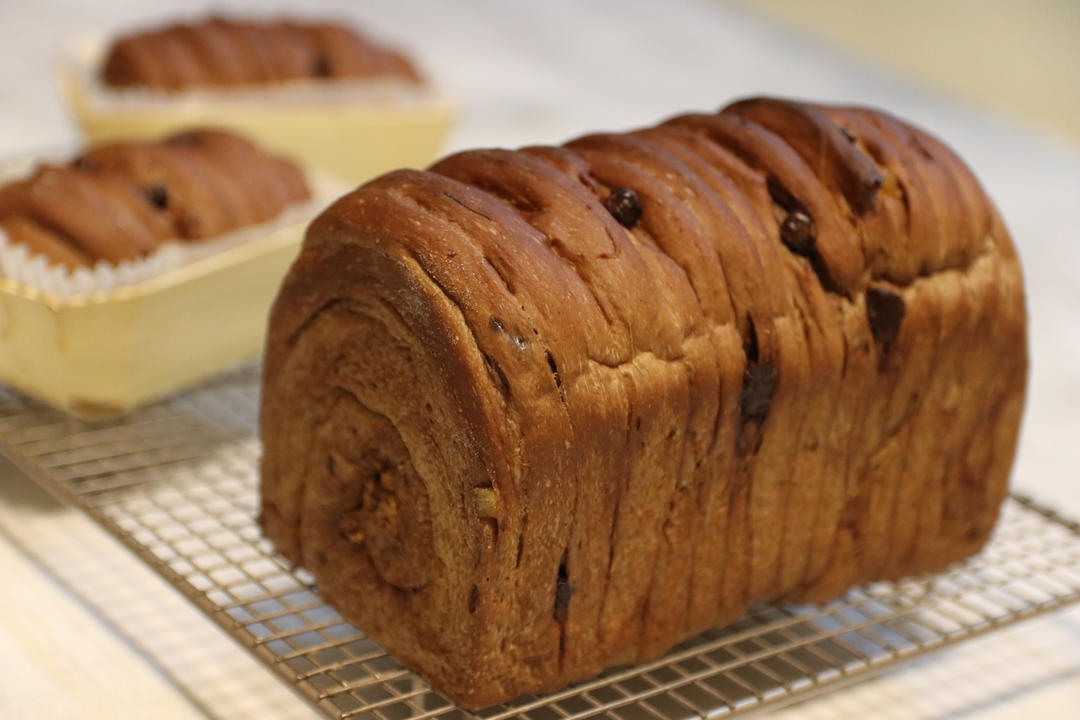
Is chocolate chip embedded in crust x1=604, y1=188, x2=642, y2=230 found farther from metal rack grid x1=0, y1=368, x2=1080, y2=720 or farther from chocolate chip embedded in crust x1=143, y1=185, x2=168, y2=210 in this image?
chocolate chip embedded in crust x1=143, y1=185, x2=168, y2=210

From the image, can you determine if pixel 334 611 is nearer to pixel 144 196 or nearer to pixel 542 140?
pixel 144 196

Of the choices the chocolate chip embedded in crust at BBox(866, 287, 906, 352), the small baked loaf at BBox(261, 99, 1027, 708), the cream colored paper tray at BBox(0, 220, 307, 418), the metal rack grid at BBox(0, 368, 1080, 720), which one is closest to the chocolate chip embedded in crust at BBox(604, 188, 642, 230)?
the small baked loaf at BBox(261, 99, 1027, 708)

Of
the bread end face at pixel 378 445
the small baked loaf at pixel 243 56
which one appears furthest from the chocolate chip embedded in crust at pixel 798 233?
the small baked loaf at pixel 243 56

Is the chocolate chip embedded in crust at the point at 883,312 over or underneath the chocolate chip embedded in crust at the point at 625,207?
underneath

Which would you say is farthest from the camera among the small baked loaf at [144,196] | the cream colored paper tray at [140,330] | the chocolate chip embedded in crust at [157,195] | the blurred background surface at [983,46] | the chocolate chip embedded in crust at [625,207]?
the blurred background surface at [983,46]

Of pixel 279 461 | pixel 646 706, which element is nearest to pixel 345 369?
pixel 279 461

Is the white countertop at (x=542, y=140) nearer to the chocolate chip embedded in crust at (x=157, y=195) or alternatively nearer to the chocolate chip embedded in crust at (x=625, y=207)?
the chocolate chip embedded in crust at (x=157, y=195)

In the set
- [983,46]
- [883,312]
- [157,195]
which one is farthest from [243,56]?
[983,46]
